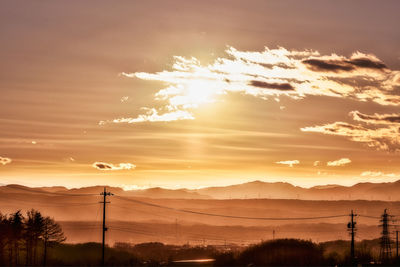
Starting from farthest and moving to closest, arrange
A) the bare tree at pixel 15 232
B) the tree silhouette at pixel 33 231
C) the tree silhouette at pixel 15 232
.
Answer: the tree silhouette at pixel 33 231, the bare tree at pixel 15 232, the tree silhouette at pixel 15 232

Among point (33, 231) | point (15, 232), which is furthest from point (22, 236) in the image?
point (15, 232)

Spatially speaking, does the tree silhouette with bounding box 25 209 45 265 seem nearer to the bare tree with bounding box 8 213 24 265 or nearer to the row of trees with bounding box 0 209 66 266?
the row of trees with bounding box 0 209 66 266

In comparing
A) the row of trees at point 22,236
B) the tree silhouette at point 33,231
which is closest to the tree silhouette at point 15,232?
the row of trees at point 22,236

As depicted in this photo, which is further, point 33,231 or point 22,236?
point 33,231

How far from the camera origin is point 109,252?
16388 centimetres

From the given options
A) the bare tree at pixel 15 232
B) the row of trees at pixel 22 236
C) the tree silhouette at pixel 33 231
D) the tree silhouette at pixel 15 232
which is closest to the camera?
the row of trees at pixel 22 236

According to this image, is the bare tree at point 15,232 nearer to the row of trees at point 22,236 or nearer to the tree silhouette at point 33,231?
the row of trees at point 22,236

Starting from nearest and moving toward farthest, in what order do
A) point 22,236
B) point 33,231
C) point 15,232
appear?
1. point 15,232
2. point 22,236
3. point 33,231

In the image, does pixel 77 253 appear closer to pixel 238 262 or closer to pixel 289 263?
pixel 238 262

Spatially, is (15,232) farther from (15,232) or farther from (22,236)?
(22,236)

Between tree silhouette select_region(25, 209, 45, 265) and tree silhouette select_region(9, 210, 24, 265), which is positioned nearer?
tree silhouette select_region(9, 210, 24, 265)

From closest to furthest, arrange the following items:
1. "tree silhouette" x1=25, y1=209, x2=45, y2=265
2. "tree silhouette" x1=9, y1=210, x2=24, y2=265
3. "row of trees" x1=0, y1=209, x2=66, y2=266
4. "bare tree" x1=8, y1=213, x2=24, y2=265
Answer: "row of trees" x1=0, y1=209, x2=66, y2=266 < "tree silhouette" x1=9, y1=210, x2=24, y2=265 < "bare tree" x1=8, y1=213, x2=24, y2=265 < "tree silhouette" x1=25, y1=209, x2=45, y2=265

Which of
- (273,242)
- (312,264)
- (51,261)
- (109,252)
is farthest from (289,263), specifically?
(109,252)

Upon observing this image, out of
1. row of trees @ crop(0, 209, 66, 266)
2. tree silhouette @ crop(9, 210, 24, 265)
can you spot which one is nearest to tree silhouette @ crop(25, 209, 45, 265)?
row of trees @ crop(0, 209, 66, 266)
